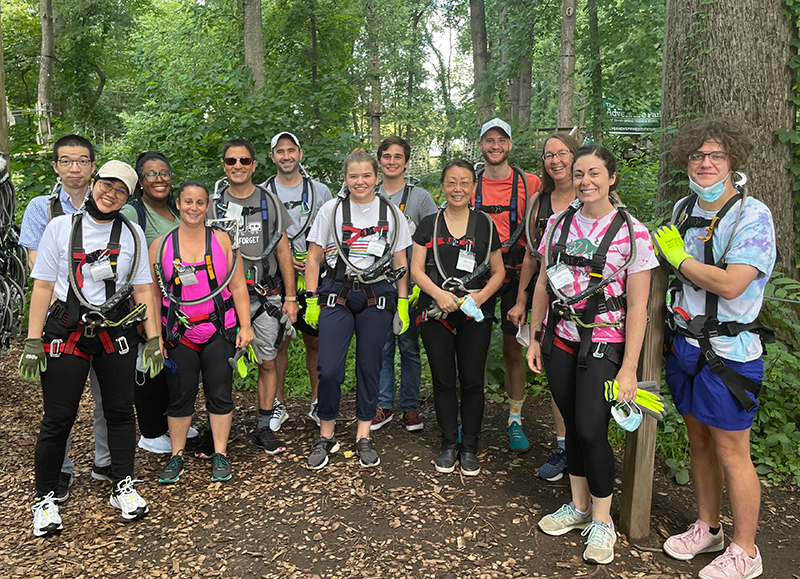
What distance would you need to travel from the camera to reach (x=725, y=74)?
4.62 meters

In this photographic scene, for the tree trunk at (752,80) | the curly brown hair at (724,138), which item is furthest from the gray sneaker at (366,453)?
the tree trunk at (752,80)

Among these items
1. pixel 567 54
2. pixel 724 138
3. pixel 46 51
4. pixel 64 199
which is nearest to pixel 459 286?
pixel 724 138

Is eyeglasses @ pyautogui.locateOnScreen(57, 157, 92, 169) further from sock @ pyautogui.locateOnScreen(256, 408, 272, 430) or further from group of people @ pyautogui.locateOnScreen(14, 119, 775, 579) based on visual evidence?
sock @ pyautogui.locateOnScreen(256, 408, 272, 430)

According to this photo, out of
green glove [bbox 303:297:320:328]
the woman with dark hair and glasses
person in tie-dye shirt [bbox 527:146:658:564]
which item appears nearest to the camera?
person in tie-dye shirt [bbox 527:146:658:564]

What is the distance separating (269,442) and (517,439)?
1.91 metres

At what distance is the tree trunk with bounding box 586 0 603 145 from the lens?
11.6 m

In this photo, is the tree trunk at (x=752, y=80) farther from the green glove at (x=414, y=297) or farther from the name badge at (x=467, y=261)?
the green glove at (x=414, y=297)

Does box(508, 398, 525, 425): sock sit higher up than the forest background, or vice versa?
the forest background

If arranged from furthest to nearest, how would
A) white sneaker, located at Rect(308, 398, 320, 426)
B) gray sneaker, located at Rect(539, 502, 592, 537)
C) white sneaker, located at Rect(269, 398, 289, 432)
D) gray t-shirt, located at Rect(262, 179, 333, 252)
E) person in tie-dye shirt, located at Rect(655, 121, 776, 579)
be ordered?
white sneaker, located at Rect(308, 398, 320, 426), white sneaker, located at Rect(269, 398, 289, 432), gray t-shirt, located at Rect(262, 179, 333, 252), gray sneaker, located at Rect(539, 502, 592, 537), person in tie-dye shirt, located at Rect(655, 121, 776, 579)

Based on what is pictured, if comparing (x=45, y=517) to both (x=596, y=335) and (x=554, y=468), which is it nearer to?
(x=554, y=468)

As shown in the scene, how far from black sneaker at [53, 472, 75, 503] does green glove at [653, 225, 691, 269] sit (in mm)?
3797

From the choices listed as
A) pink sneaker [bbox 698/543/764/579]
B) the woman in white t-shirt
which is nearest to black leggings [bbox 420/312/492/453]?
the woman in white t-shirt

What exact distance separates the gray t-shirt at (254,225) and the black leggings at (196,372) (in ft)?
2.14

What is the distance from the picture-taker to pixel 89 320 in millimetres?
3502
